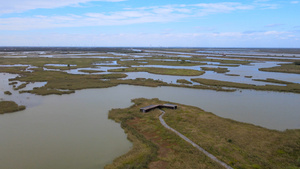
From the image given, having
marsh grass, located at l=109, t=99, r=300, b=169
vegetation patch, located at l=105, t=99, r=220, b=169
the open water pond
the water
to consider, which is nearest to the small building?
marsh grass, located at l=109, t=99, r=300, b=169

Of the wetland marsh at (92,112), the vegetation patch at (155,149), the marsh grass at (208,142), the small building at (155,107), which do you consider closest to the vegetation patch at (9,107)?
the wetland marsh at (92,112)

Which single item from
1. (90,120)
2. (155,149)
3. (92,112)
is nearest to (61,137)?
(90,120)

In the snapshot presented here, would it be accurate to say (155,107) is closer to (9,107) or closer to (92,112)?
(92,112)

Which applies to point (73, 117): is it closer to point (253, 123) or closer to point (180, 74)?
point (253, 123)

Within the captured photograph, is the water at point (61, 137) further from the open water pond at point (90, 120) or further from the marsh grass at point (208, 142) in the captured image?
the marsh grass at point (208, 142)

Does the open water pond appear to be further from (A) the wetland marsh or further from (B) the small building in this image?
(B) the small building
